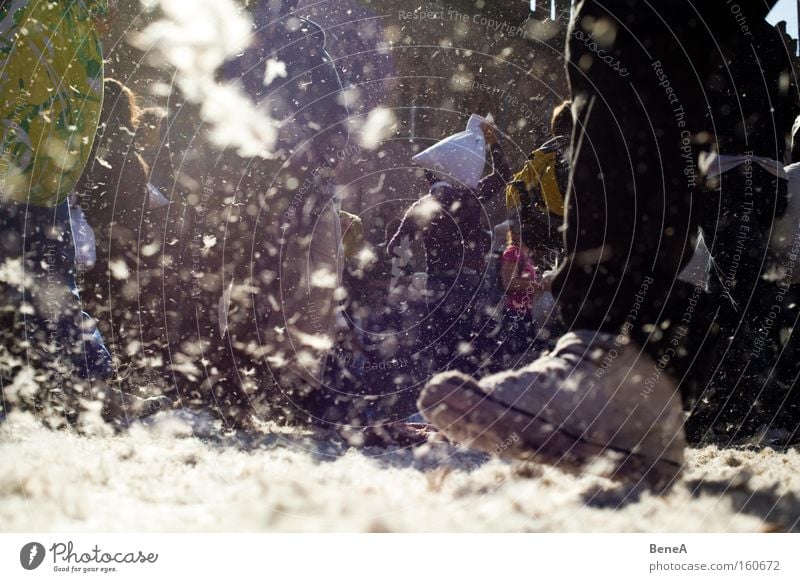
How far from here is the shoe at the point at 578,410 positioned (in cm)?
55

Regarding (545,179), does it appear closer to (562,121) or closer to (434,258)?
(562,121)

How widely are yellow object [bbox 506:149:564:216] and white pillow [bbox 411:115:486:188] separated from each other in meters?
0.08

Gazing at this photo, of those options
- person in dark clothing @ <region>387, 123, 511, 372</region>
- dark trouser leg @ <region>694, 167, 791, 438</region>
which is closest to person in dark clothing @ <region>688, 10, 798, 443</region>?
dark trouser leg @ <region>694, 167, 791, 438</region>

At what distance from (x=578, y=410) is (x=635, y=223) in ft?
0.57

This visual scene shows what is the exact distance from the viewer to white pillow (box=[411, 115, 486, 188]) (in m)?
1.35

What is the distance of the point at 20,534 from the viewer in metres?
0.59

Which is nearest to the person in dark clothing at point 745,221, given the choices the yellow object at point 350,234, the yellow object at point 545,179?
the yellow object at point 545,179

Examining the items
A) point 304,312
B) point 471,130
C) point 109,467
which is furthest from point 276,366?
point 471,130

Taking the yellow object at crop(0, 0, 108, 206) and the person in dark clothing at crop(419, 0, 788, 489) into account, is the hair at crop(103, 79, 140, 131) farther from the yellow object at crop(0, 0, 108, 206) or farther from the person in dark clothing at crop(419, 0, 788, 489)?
the person in dark clothing at crop(419, 0, 788, 489)

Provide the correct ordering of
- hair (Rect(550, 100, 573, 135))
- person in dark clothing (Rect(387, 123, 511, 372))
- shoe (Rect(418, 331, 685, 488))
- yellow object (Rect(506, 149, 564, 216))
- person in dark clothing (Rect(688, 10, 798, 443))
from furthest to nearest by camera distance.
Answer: person in dark clothing (Rect(387, 123, 511, 372))
yellow object (Rect(506, 149, 564, 216))
hair (Rect(550, 100, 573, 135))
person in dark clothing (Rect(688, 10, 798, 443))
shoe (Rect(418, 331, 685, 488))

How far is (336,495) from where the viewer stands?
65 cm

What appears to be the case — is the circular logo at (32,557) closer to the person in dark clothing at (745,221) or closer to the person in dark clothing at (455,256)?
the person in dark clothing at (745,221)

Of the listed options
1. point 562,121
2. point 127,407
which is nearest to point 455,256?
point 562,121

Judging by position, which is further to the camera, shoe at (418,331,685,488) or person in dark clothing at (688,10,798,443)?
person in dark clothing at (688,10,798,443)
